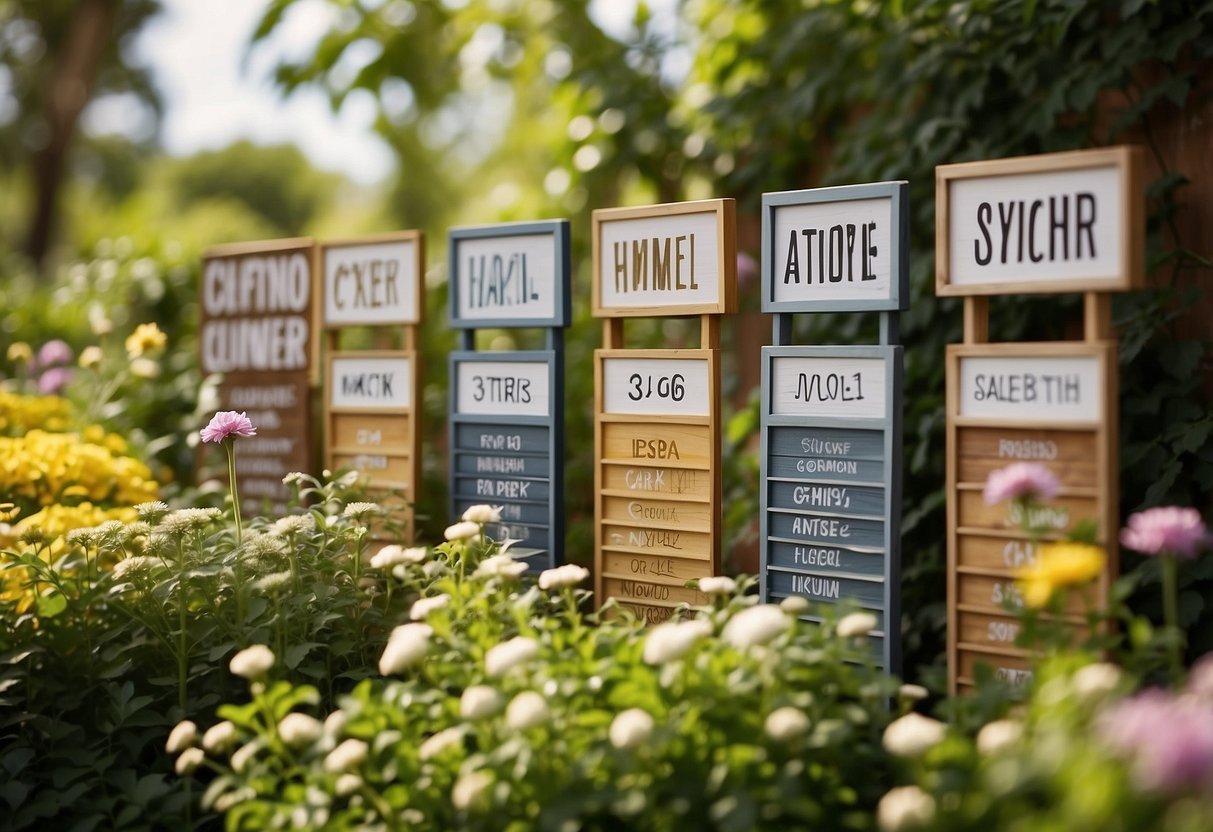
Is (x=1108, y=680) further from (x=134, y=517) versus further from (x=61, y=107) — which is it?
(x=61, y=107)

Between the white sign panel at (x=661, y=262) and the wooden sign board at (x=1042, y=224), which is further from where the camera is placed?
the white sign panel at (x=661, y=262)

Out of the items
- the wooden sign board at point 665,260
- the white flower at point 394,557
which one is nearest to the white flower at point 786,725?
the white flower at point 394,557

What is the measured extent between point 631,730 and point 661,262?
63.4 inches

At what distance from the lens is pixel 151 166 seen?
138 feet

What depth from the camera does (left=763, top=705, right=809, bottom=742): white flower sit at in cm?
204

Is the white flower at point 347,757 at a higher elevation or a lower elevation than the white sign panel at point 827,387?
lower

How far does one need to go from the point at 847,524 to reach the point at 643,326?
3238 millimetres

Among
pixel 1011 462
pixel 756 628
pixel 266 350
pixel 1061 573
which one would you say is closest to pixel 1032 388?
pixel 1011 462

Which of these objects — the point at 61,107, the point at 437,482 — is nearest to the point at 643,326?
the point at 437,482

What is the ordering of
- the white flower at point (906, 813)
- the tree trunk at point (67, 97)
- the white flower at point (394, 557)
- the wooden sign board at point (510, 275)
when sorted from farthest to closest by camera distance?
the tree trunk at point (67, 97) < the wooden sign board at point (510, 275) < the white flower at point (394, 557) < the white flower at point (906, 813)

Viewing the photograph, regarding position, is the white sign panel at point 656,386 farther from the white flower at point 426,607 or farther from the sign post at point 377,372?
the white flower at point 426,607

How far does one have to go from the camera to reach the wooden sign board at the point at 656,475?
3242mm

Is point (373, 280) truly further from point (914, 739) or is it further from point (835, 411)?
point (914, 739)

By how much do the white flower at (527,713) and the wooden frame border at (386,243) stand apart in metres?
2.08
